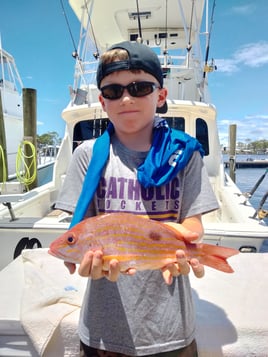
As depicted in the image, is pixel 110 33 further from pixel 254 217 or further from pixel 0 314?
pixel 0 314

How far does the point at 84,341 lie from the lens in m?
1.30

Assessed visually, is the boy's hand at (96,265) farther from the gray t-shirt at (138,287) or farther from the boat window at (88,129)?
the boat window at (88,129)

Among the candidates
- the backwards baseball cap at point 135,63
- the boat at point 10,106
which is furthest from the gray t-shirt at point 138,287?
the boat at point 10,106

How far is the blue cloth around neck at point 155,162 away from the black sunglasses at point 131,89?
21cm

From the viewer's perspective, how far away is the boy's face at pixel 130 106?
1257 millimetres

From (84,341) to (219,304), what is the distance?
1030 mm

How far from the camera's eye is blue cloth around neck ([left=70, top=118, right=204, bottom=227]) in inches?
49.0

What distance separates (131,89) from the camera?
1.26m

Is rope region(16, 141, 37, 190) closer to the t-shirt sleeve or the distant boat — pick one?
the distant boat

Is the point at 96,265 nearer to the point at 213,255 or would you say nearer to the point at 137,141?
the point at 213,255

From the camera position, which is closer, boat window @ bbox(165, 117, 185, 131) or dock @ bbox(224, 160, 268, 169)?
boat window @ bbox(165, 117, 185, 131)

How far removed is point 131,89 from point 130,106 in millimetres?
74

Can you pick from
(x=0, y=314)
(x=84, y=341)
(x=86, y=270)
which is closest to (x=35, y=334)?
(x=0, y=314)

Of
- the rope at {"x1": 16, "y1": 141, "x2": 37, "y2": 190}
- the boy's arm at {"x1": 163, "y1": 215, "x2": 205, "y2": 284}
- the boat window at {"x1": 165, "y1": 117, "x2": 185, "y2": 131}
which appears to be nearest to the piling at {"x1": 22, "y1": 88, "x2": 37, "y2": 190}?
the rope at {"x1": 16, "y1": 141, "x2": 37, "y2": 190}
